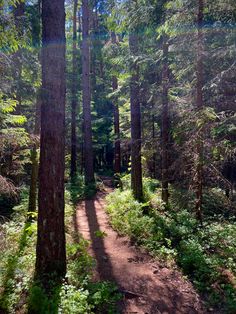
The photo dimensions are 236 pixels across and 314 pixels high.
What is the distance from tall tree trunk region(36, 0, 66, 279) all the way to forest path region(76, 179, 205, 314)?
1.25 m

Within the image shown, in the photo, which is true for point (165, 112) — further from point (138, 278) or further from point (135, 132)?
point (138, 278)

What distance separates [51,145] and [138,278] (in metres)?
3.30

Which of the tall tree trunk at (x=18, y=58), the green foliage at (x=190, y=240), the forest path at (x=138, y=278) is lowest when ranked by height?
the forest path at (x=138, y=278)

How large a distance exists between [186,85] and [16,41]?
8.42 metres

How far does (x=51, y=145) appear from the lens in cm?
565

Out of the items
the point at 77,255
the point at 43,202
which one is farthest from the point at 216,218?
the point at 43,202

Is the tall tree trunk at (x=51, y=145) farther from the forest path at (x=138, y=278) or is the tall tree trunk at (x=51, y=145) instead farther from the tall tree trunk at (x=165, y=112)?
the tall tree trunk at (x=165, y=112)

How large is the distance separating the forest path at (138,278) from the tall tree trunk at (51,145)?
1249mm

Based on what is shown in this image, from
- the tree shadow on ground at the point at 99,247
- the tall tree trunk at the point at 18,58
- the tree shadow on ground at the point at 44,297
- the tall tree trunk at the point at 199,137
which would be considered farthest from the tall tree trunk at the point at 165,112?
the tree shadow on ground at the point at 44,297

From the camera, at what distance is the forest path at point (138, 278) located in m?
5.30

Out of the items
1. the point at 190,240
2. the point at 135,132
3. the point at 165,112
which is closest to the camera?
the point at 190,240

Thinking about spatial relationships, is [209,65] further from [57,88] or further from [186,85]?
[57,88]

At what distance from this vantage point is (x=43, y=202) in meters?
5.68

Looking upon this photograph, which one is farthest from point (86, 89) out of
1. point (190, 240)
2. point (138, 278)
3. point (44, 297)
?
point (44, 297)
